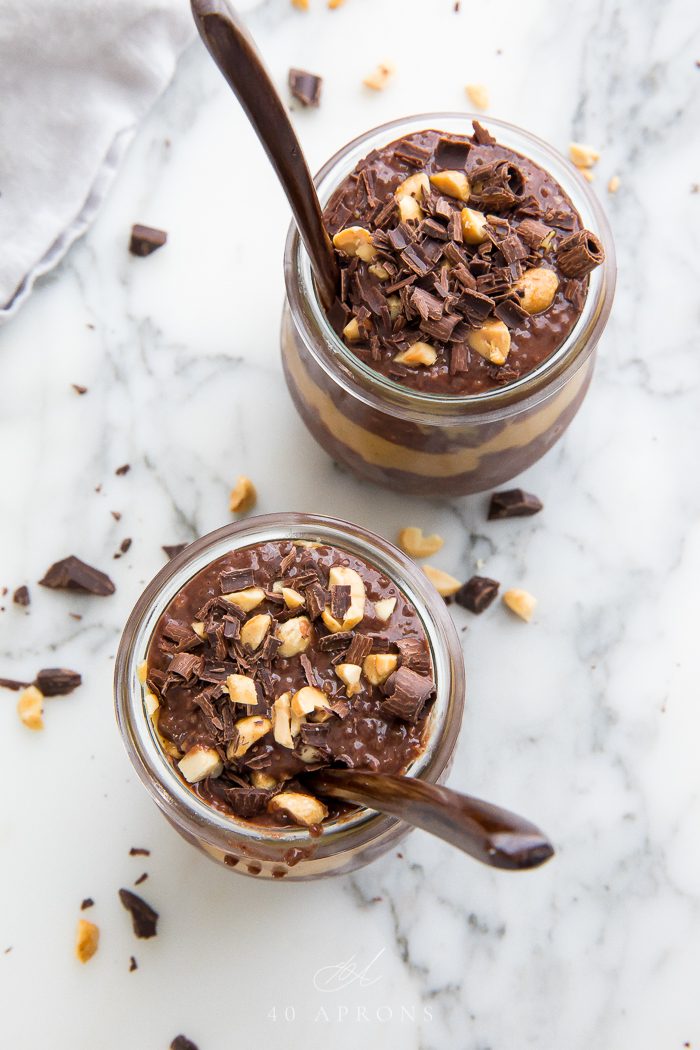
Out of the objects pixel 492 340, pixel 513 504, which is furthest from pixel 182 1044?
pixel 492 340

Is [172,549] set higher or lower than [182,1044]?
higher

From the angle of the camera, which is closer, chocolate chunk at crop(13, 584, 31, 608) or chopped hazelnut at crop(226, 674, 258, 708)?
chopped hazelnut at crop(226, 674, 258, 708)

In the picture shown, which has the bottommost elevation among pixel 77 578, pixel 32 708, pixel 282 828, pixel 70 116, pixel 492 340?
pixel 32 708

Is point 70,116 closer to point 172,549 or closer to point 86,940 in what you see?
point 172,549

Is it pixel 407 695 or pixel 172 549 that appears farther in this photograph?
pixel 172 549

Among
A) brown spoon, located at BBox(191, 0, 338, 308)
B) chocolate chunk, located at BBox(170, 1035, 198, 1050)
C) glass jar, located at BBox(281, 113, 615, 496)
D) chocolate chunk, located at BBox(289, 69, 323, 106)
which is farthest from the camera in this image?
chocolate chunk, located at BBox(289, 69, 323, 106)

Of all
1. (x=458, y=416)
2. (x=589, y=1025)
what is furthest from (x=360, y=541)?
(x=589, y=1025)

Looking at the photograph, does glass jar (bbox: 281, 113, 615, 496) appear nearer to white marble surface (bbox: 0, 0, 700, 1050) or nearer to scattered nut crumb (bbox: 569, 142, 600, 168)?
white marble surface (bbox: 0, 0, 700, 1050)

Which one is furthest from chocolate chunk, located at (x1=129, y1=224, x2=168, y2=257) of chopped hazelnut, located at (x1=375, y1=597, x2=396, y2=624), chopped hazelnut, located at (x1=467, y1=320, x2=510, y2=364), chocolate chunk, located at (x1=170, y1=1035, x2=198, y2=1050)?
chocolate chunk, located at (x1=170, y1=1035, x2=198, y2=1050)
